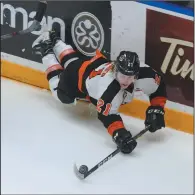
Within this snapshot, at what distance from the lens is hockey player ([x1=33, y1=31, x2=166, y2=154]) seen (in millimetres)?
2439

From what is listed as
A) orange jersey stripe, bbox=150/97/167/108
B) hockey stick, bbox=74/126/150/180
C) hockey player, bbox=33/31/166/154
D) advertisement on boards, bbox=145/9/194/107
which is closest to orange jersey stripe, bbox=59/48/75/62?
hockey player, bbox=33/31/166/154

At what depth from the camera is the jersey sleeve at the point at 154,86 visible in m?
2.53

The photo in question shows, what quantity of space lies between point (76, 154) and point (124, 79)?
398 mm

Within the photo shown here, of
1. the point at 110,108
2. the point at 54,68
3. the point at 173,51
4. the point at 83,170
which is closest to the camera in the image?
the point at 83,170

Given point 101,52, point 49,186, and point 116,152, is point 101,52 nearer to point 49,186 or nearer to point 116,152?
point 116,152

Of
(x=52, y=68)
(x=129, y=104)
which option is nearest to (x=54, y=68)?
(x=52, y=68)

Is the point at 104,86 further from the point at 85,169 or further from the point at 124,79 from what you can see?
the point at 85,169

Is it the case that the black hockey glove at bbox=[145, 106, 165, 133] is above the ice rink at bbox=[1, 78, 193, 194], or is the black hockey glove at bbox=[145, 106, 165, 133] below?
above

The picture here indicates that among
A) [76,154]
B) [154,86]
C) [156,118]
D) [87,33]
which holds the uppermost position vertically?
[87,33]

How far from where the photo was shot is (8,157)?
2.53 meters

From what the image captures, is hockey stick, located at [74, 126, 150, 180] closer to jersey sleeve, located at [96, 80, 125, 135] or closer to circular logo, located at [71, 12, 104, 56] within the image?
jersey sleeve, located at [96, 80, 125, 135]

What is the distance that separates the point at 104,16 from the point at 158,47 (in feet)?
0.99

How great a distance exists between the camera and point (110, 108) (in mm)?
2482

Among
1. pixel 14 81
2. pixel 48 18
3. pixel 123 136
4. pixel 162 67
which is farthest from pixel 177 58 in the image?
pixel 14 81
